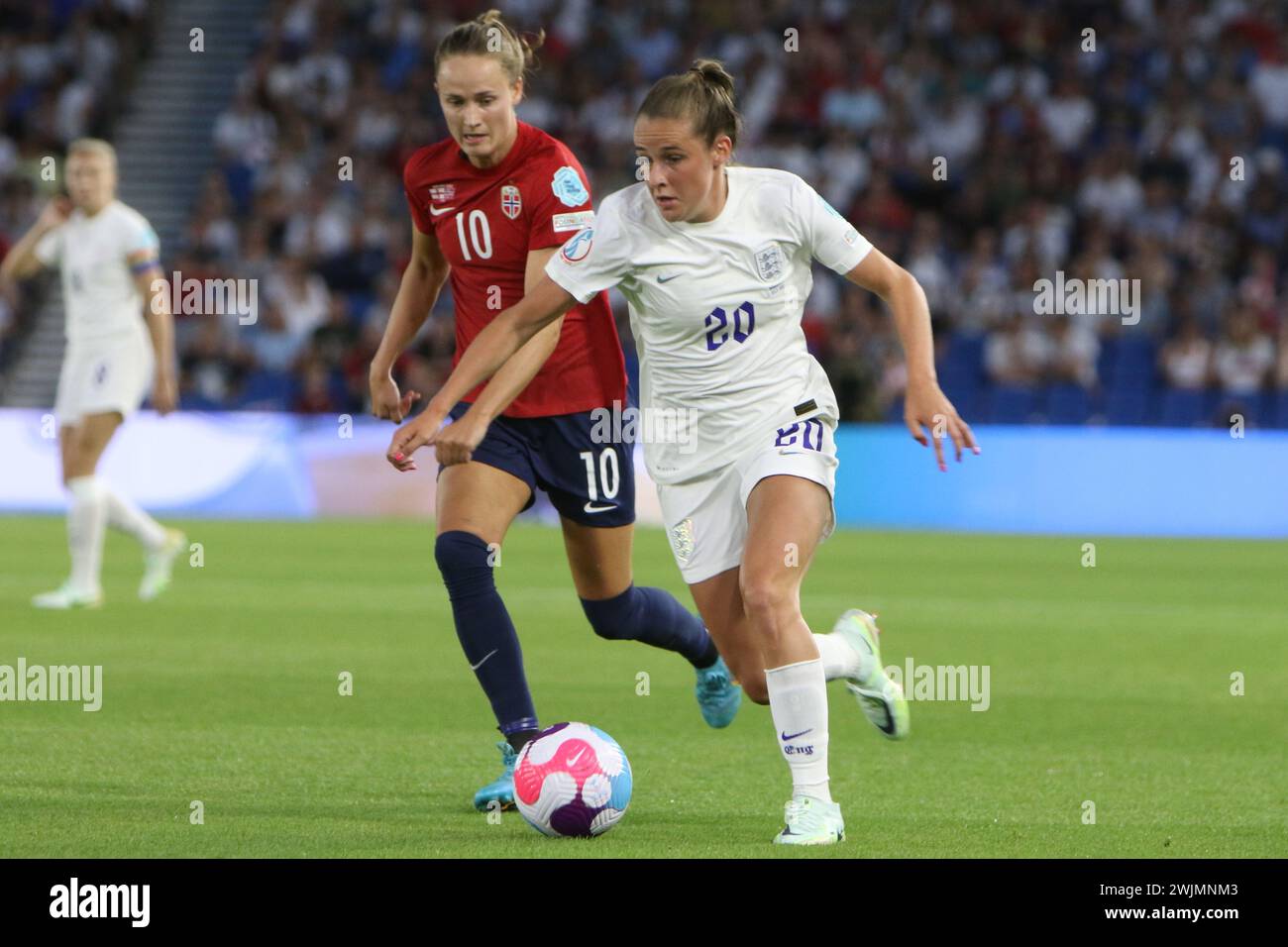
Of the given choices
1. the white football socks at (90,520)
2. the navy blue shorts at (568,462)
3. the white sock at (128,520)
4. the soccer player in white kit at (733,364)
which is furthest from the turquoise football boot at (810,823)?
the white sock at (128,520)

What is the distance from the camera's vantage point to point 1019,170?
2250 centimetres

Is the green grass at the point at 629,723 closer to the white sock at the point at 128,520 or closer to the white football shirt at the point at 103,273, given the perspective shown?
the white sock at the point at 128,520

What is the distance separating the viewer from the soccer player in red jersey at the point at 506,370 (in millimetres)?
6277

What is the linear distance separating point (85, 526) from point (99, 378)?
0.88m

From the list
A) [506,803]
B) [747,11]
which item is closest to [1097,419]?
[747,11]

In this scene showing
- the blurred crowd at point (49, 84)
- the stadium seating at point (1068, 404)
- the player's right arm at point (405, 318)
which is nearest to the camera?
the player's right arm at point (405, 318)

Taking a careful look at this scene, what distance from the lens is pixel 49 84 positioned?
26.3 meters

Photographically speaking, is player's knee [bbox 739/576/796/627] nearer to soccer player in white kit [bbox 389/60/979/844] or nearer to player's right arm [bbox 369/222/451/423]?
soccer player in white kit [bbox 389/60/979/844]

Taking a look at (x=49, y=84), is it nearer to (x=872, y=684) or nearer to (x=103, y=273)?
(x=103, y=273)

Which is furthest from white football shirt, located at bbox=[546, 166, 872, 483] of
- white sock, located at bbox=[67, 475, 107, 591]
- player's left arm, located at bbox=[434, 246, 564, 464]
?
white sock, located at bbox=[67, 475, 107, 591]

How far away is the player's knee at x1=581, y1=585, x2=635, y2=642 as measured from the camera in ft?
22.9

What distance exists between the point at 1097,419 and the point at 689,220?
14.1 m

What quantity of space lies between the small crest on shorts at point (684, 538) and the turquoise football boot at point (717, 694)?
1.42 m

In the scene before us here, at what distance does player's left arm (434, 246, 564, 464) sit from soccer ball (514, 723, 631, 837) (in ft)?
3.01
